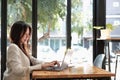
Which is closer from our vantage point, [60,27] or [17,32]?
[17,32]

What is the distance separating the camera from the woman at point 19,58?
2.22m

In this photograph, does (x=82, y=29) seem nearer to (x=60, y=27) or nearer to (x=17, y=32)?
(x=60, y=27)

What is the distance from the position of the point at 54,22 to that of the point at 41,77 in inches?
94.1

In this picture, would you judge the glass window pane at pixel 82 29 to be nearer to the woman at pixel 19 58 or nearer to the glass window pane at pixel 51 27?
the glass window pane at pixel 51 27

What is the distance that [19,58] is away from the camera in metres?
2.33

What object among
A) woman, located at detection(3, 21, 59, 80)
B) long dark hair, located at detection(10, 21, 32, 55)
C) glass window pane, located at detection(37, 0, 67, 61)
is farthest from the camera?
glass window pane, located at detection(37, 0, 67, 61)

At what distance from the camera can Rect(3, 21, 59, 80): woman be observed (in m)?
2.22

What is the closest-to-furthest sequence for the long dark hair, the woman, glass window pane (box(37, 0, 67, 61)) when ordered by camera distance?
the woman → the long dark hair → glass window pane (box(37, 0, 67, 61))

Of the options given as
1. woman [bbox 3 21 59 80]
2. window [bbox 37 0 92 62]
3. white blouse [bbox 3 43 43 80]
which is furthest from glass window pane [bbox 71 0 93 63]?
white blouse [bbox 3 43 43 80]

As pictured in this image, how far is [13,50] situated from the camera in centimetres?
231

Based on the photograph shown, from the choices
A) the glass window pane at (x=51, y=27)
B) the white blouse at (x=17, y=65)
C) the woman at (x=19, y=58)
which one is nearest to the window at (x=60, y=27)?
the glass window pane at (x=51, y=27)

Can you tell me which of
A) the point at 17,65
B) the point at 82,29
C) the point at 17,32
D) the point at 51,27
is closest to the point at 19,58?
the point at 17,65

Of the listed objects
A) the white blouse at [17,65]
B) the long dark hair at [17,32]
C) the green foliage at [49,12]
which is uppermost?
the green foliage at [49,12]

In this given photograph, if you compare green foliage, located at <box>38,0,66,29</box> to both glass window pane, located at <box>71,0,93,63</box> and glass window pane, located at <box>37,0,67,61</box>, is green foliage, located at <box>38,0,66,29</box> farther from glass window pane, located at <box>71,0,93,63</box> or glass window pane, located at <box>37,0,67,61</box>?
glass window pane, located at <box>71,0,93,63</box>
